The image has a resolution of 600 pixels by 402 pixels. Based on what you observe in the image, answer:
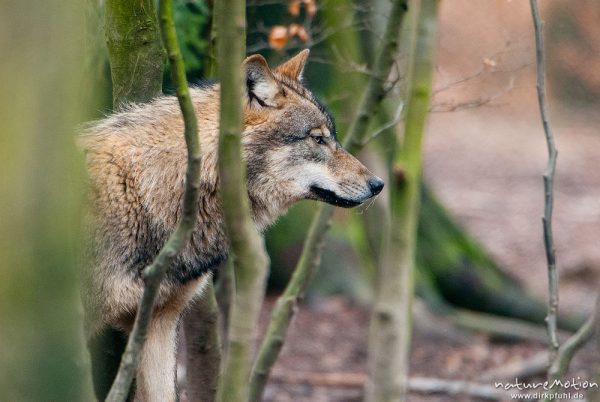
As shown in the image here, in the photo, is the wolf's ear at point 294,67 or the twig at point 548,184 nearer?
the twig at point 548,184

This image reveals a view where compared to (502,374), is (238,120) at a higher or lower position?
higher

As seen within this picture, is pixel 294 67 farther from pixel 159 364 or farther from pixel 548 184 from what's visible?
pixel 159 364

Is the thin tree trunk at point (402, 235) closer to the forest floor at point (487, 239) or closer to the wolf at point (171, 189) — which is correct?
the wolf at point (171, 189)

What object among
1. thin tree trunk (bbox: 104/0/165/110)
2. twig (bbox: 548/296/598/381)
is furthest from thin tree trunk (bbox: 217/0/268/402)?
twig (bbox: 548/296/598/381)

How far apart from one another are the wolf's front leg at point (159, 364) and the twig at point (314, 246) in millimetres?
484

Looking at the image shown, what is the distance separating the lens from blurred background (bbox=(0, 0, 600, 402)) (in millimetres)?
2703

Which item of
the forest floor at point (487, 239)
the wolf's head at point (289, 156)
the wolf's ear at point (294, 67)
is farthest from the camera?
the forest floor at point (487, 239)

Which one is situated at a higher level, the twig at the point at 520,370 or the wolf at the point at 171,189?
the wolf at the point at 171,189

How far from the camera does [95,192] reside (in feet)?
14.2

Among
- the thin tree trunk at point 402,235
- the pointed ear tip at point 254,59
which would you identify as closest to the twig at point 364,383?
the thin tree trunk at point 402,235

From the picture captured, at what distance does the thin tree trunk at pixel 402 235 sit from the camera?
490 cm

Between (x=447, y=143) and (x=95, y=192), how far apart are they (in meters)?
15.7

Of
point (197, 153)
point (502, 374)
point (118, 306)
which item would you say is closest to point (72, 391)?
point (197, 153)

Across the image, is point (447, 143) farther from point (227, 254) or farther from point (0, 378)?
point (0, 378)
